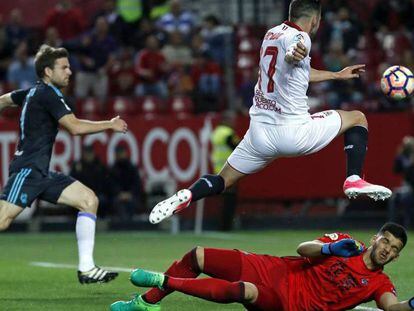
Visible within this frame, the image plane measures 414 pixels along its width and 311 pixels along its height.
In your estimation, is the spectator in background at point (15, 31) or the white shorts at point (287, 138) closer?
the white shorts at point (287, 138)

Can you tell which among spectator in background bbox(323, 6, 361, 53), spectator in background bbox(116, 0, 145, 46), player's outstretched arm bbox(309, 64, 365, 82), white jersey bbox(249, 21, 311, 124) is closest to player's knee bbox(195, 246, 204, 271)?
white jersey bbox(249, 21, 311, 124)

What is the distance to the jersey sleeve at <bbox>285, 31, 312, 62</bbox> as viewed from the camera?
33.2 feet

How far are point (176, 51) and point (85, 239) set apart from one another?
1283 centimetres

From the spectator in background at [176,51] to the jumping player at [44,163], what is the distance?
12246 millimetres

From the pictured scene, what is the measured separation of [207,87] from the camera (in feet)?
74.5

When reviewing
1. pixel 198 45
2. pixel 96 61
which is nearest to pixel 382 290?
pixel 96 61

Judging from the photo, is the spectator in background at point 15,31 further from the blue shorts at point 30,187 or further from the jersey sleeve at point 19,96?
the blue shorts at point 30,187

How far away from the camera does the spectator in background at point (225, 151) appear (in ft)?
68.9

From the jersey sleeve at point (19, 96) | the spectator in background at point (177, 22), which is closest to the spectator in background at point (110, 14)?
the spectator in background at point (177, 22)

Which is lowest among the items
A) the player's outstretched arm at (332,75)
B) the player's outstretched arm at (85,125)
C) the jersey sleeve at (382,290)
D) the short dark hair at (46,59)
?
the jersey sleeve at (382,290)

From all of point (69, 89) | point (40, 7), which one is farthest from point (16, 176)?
point (40, 7)

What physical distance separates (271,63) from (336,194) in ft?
38.7

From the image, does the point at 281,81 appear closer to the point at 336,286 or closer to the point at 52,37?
the point at 336,286

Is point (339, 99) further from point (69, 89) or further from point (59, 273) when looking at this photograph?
point (59, 273)
